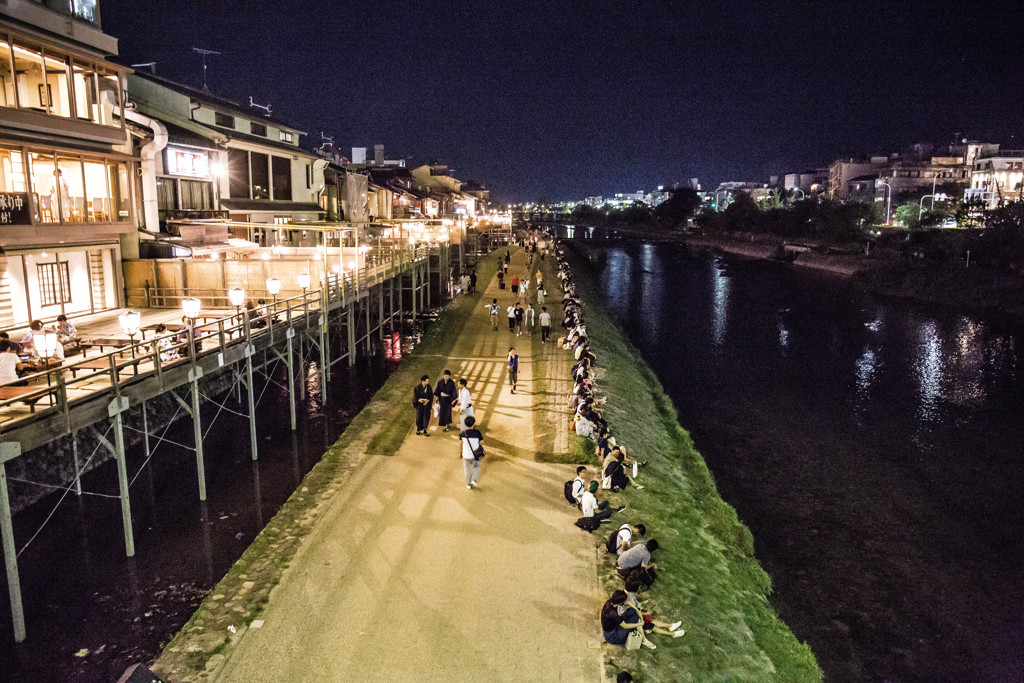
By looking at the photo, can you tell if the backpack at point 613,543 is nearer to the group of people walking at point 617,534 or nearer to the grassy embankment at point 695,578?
the group of people walking at point 617,534

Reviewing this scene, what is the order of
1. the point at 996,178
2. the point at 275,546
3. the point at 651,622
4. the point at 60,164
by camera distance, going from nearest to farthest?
1. the point at 651,622
2. the point at 275,546
3. the point at 60,164
4. the point at 996,178

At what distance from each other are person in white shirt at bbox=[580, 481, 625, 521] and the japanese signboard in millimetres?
16339

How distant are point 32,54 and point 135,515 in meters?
13.2

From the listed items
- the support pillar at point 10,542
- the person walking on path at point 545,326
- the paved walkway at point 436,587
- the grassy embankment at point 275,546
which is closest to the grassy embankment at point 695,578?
the paved walkway at point 436,587

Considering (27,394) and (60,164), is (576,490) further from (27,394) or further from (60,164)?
(60,164)

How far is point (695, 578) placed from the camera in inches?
476

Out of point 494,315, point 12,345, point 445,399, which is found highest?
point 12,345

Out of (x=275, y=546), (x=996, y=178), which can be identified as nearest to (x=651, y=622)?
(x=275, y=546)

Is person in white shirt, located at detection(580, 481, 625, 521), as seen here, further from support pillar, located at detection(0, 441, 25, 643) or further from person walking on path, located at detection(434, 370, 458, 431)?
support pillar, located at detection(0, 441, 25, 643)

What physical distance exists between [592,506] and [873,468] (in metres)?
13.0

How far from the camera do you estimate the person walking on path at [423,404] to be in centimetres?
1622

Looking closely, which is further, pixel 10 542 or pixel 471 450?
pixel 471 450

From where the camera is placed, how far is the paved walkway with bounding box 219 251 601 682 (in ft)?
27.7

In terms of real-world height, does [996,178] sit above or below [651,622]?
above
